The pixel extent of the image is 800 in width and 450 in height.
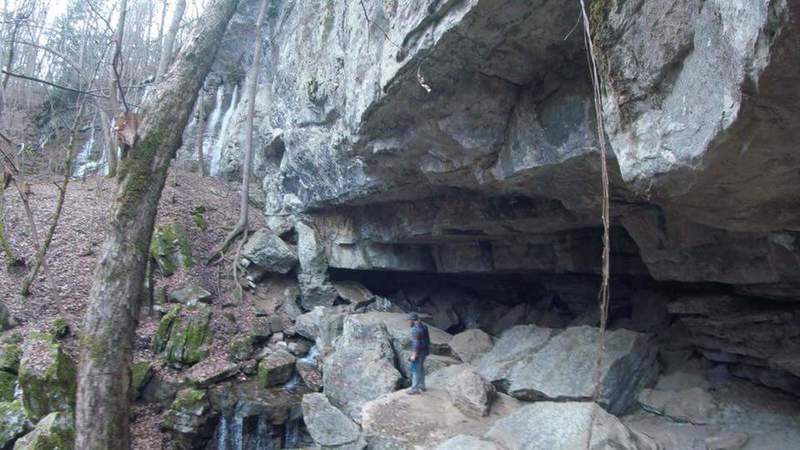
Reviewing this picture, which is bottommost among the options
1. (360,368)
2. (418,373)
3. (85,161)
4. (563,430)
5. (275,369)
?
(275,369)

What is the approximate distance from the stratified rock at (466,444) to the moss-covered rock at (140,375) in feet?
20.8

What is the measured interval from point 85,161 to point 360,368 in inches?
821

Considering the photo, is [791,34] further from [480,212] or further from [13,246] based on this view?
[13,246]

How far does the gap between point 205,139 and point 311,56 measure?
13532mm

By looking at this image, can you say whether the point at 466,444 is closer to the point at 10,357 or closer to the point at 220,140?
the point at 10,357

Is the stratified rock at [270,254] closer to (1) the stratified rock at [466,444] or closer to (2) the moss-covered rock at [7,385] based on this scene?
(2) the moss-covered rock at [7,385]

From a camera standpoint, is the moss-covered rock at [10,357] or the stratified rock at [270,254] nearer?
the moss-covered rock at [10,357]

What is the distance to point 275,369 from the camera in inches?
446

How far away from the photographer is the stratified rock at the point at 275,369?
11.2 metres

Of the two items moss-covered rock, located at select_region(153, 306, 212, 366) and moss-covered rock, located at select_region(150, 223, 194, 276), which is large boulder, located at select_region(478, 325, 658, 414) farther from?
moss-covered rock, located at select_region(150, 223, 194, 276)

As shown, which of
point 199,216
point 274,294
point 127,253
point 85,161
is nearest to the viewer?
point 127,253

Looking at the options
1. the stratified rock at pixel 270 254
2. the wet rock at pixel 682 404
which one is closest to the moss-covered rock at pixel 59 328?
the stratified rock at pixel 270 254

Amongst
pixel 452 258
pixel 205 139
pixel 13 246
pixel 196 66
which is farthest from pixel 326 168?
pixel 205 139

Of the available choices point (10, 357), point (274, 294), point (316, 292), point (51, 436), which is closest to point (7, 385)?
point (10, 357)
